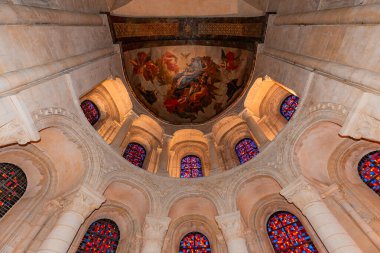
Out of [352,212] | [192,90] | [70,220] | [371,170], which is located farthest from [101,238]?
[192,90]

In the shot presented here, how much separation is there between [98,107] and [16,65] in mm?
7095

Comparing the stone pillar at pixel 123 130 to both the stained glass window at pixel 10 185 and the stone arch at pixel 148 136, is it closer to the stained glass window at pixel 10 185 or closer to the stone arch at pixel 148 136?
the stone arch at pixel 148 136

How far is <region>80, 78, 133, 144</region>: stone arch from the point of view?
12930mm

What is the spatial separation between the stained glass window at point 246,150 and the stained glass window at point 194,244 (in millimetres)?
4142

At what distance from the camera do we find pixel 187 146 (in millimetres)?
14984

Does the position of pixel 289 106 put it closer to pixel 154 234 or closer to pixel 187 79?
pixel 187 79

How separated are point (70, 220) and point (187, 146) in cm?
858

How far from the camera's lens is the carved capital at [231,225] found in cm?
807

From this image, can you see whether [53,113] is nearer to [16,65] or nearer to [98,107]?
[16,65]

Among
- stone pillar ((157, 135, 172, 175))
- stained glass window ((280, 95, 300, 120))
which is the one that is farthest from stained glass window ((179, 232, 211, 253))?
stained glass window ((280, 95, 300, 120))

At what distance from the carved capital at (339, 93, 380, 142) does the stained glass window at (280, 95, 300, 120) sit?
21.1 feet

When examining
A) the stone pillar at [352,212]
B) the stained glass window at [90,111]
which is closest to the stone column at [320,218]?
the stone pillar at [352,212]

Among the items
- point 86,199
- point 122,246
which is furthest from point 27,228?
point 122,246

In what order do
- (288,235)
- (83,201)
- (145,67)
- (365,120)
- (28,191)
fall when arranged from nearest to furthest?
(365,120) < (83,201) < (28,191) < (288,235) < (145,67)
